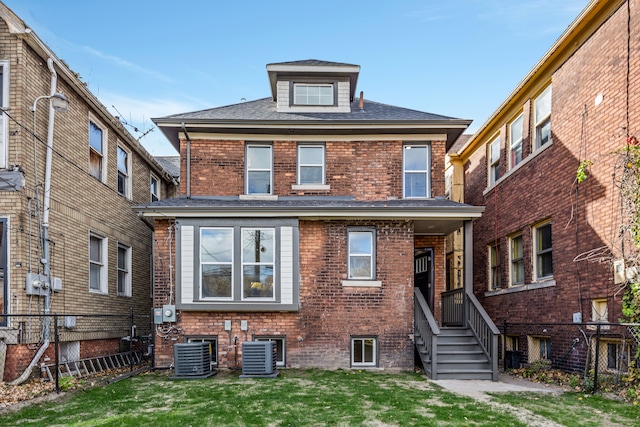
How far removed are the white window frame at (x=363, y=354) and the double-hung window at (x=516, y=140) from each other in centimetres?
604

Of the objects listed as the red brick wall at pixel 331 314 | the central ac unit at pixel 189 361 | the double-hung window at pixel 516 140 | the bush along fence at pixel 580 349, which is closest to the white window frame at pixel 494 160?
the double-hung window at pixel 516 140

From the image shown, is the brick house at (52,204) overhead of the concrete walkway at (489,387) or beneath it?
overhead

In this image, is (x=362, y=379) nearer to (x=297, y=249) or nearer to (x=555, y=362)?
(x=297, y=249)

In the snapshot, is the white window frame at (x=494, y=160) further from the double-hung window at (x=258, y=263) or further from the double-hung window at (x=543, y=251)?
the double-hung window at (x=258, y=263)

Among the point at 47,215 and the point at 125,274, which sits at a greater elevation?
the point at 47,215

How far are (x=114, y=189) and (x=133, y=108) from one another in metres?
2.92

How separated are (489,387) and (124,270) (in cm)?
982

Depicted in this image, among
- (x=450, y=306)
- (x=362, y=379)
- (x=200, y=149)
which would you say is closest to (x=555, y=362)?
(x=450, y=306)

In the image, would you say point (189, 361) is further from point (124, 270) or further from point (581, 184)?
point (581, 184)

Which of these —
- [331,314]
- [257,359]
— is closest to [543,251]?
[331,314]

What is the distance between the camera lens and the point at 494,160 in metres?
13.3

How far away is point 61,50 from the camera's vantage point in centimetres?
999

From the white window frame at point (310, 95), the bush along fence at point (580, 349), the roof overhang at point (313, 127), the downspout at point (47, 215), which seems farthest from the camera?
the white window frame at point (310, 95)

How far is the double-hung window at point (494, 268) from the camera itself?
42.1 ft
